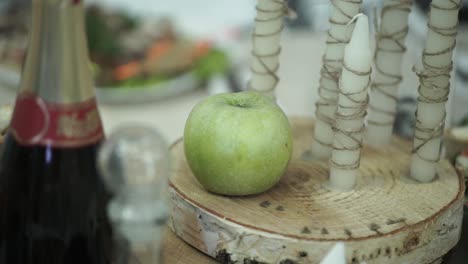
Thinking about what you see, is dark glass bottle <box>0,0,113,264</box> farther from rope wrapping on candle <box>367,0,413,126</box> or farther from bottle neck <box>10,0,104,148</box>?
rope wrapping on candle <box>367,0,413,126</box>

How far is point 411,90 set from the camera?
0.70 metres

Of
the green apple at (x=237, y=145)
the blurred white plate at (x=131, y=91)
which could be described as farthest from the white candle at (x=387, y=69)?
the blurred white plate at (x=131, y=91)

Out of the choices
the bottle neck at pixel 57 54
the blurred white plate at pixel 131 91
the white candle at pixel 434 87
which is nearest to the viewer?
the bottle neck at pixel 57 54

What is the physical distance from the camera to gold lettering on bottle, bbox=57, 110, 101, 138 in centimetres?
39

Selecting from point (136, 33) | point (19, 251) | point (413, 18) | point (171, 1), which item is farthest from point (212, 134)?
point (171, 1)

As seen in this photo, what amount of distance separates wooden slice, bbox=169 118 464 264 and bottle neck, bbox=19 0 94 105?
13cm

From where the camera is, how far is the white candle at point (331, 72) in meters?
0.50

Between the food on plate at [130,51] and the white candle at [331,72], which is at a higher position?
the white candle at [331,72]

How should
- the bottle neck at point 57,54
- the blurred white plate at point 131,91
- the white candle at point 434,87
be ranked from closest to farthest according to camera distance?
the bottle neck at point 57,54 < the white candle at point 434,87 < the blurred white plate at point 131,91

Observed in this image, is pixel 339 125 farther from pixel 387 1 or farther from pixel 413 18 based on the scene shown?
pixel 413 18

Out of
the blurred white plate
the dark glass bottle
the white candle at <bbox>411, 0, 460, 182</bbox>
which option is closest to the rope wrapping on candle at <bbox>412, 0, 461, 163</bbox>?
the white candle at <bbox>411, 0, 460, 182</bbox>

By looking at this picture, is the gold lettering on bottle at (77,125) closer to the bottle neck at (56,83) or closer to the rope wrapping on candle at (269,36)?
the bottle neck at (56,83)

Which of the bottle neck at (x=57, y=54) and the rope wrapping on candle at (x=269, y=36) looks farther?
the rope wrapping on candle at (x=269, y=36)

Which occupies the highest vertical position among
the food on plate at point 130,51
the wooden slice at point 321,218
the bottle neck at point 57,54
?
the bottle neck at point 57,54
